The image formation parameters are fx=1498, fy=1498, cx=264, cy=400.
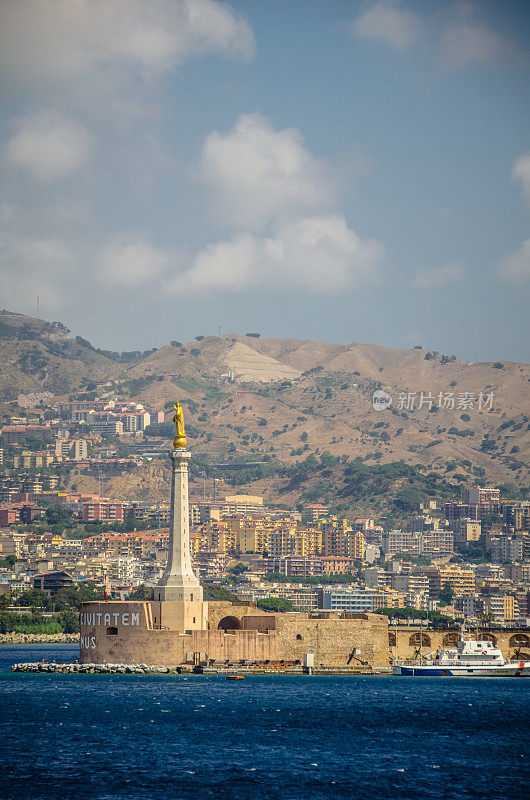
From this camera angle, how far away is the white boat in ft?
300

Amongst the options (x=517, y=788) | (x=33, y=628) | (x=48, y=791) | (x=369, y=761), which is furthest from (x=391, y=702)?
(x=33, y=628)

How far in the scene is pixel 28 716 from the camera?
66250mm

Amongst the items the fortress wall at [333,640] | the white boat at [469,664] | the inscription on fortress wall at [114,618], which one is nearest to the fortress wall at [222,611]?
the fortress wall at [333,640]

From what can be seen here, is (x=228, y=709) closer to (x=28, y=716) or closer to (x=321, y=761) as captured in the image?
(x=28, y=716)

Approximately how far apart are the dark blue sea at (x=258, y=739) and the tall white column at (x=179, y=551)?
5.01 meters

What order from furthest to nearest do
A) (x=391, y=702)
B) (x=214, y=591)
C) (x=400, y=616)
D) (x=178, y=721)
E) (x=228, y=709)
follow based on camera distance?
1. (x=214, y=591)
2. (x=400, y=616)
3. (x=391, y=702)
4. (x=228, y=709)
5. (x=178, y=721)

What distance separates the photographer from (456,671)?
91.8m

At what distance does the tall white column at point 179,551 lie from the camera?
85.3 meters

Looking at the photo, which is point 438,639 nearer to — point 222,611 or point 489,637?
point 489,637

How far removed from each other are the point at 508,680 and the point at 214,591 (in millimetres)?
88806

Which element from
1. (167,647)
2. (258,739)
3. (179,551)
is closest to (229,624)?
(167,647)

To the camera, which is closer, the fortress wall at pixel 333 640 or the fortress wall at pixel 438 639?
the fortress wall at pixel 333 640

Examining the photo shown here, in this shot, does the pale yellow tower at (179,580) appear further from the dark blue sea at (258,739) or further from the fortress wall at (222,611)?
the dark blue sea at (258,739)

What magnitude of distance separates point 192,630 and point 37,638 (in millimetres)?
77004
